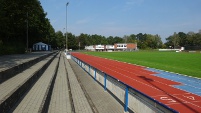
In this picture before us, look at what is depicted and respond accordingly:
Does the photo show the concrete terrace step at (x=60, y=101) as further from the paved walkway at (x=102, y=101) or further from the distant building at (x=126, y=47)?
the distant building at (x=126, y=47)

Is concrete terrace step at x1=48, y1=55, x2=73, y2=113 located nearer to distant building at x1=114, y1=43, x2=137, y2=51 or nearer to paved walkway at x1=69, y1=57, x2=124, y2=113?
paved walkway at x1=69, y1=57, x2=124, y2=113

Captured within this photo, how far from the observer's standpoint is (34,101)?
32.3 ft

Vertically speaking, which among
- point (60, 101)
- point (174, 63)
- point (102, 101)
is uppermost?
point (60, 101)

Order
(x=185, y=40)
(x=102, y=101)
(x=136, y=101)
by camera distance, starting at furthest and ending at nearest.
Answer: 1. (x=185, y=40)
2. (x=102, y=101)
3. (x=136, y=101)

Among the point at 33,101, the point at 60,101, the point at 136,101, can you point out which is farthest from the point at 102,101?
the point at 136,101

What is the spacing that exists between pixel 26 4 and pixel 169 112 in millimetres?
49223

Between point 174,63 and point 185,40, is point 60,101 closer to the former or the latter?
point 174,63

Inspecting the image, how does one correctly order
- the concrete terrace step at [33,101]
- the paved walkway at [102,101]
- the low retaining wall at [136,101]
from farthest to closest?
the paved walkway at [102,101] → the concrete terrace step at [33,101] → the low retaining wall at [136,101]

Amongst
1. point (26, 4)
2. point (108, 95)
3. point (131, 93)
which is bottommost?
point (108, 95)

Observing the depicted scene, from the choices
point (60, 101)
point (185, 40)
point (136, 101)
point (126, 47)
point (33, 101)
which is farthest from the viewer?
point (185, 40)

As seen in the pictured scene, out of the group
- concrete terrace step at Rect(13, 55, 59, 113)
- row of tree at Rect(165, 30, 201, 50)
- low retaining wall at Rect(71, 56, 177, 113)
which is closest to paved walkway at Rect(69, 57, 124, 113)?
low retaining wall at Rect(71, 56, 177, 113)

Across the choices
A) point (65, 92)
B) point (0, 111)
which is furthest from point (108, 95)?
point (0, 111)

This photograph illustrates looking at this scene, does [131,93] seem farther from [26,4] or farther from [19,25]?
[19,25]

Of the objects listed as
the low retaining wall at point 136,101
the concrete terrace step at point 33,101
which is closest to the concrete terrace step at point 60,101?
the concrete terrace step at point 33,101
